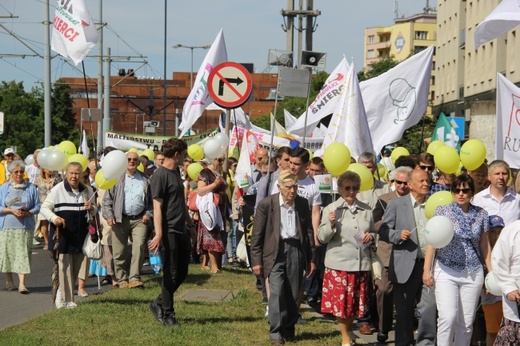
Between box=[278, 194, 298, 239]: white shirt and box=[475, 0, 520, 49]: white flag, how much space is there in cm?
247

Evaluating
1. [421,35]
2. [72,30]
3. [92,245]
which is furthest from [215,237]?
[421,35]

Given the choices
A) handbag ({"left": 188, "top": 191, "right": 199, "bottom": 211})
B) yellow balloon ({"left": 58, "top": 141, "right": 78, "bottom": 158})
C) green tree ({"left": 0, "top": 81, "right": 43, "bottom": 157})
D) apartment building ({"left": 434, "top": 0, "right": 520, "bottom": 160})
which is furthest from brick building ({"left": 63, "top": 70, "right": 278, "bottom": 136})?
yellow balloon ({"left": 58, "top": 141, "right": 78, "bottom": 158})

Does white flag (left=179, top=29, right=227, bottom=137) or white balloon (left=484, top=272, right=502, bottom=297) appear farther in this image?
A: white flag (left=179, top=29, right=227, bottom=137)

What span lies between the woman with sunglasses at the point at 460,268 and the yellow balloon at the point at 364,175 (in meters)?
1.96

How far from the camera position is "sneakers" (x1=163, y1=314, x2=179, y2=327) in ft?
35.5

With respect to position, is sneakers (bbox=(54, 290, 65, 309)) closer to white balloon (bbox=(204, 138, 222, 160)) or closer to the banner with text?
white balloon (bbox=(204, 138, 222, 160))

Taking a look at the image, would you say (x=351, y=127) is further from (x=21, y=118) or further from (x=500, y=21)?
(x=21, y=118)

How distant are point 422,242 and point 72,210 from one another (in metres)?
4.33

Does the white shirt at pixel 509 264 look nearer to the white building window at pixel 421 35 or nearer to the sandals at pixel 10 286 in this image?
the sandals at pixel 10 286

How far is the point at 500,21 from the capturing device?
1029 centimetres

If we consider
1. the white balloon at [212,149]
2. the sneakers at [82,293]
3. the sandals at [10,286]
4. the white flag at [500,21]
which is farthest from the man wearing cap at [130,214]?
the white flag at [500,21]

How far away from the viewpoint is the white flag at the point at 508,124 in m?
11.2

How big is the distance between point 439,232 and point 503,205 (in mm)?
1549

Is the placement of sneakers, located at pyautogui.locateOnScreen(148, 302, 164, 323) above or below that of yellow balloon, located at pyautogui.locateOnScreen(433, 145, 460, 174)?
below
